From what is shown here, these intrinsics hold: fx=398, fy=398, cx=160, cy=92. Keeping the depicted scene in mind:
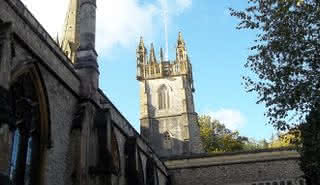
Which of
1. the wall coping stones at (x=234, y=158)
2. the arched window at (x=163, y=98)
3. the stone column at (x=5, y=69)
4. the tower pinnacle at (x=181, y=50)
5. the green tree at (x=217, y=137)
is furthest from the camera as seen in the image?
the tower pinnacle at (x=181, y=50)

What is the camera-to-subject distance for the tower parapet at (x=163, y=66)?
52.6 metres

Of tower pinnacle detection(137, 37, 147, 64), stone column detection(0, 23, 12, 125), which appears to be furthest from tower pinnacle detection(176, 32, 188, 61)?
stone column detection(0, 23, 12, 125)

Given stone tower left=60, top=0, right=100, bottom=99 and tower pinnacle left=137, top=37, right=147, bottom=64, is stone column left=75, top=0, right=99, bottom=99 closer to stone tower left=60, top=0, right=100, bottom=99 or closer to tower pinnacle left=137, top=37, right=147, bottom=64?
stone tower left=60, top=0, right=100, bottom=99

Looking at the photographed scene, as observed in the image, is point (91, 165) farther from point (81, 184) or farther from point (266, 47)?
point (266, 47)

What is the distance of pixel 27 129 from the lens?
30.9 feet

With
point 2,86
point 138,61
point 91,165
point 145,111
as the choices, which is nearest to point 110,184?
point 91,165

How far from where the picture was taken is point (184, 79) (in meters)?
51.7

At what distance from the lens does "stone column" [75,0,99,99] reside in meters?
12.8

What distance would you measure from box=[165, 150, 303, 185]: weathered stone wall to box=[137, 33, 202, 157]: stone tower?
20330mm

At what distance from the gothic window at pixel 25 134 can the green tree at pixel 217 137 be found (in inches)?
1417

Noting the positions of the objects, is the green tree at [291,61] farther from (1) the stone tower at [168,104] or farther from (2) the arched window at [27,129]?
(1) the stone tower at [168,104]

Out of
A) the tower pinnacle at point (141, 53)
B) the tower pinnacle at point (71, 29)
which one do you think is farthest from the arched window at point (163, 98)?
the tower pinnacle at point (71, 29)

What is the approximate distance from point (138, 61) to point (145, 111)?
8060mm

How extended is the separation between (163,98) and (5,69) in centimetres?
4382
